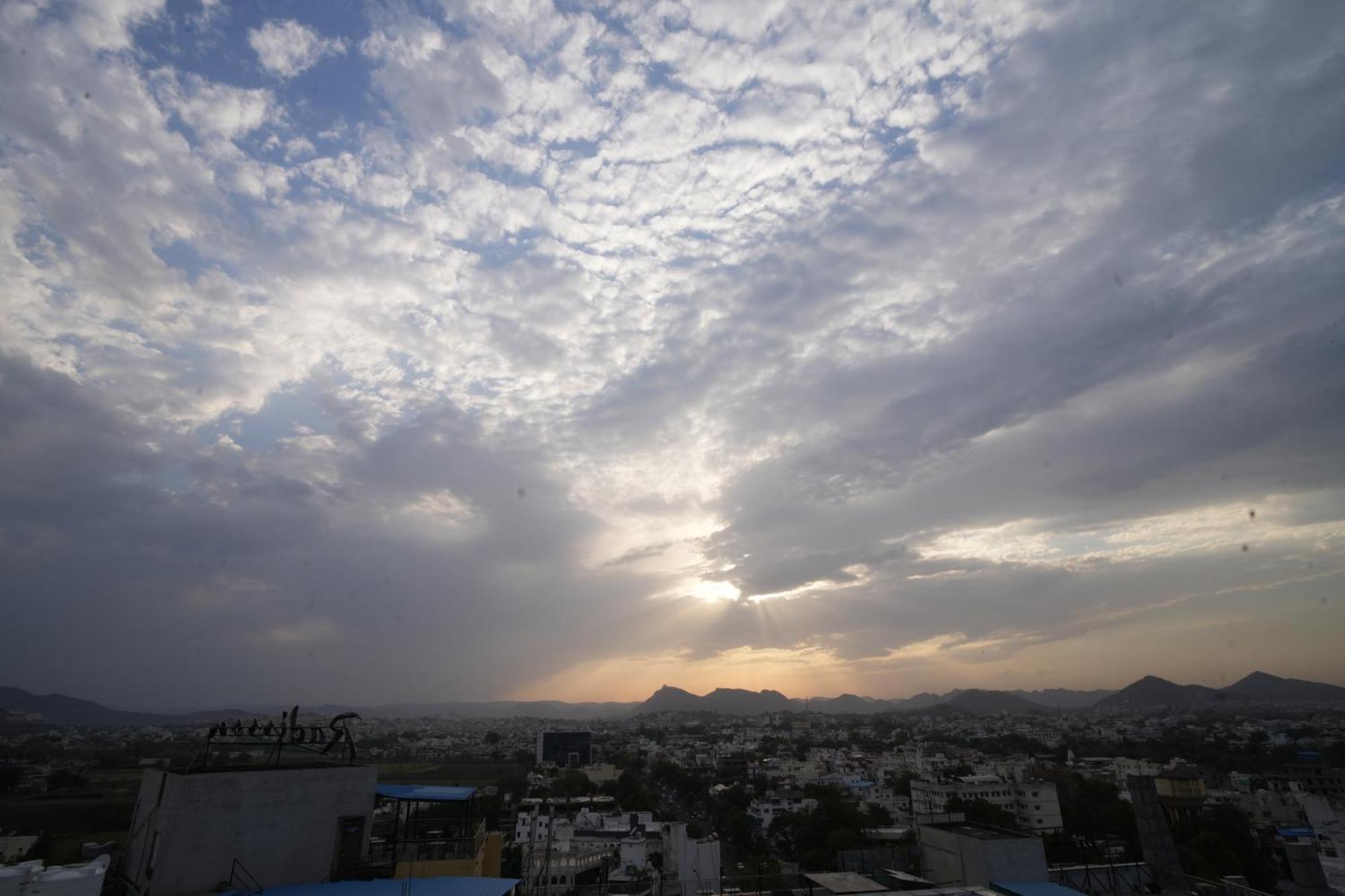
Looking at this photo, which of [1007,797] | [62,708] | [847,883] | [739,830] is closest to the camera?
[847,883]

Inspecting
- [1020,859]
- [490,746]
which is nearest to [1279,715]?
[490,746]

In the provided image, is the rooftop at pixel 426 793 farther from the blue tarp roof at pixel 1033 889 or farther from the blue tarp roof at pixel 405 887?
the blue tarp roof at pixel 1033 889

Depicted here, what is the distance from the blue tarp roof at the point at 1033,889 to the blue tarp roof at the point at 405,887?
20.8 ft

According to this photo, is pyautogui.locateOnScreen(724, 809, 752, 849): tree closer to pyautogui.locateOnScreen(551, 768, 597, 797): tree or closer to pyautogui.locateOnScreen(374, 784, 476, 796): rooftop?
pyautogui.locateOnScreen(551, 768, 597, 797): tree

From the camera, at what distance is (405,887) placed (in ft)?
25.6

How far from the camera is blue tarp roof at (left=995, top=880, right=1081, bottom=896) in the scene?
8.62m

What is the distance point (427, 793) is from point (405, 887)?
391 centimetres

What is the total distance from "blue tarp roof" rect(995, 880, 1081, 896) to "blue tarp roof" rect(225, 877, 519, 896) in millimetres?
6354

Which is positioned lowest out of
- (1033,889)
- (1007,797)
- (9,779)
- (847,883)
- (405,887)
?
(1007,797)

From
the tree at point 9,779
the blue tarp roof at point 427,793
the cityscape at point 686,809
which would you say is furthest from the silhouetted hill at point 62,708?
the blue tarp roof at point 427,793

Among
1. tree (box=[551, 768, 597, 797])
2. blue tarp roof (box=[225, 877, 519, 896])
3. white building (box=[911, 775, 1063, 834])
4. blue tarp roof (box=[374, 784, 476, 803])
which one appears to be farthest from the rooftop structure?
tree (box=[551, 768, 597, 797])

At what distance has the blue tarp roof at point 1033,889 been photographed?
8.62 metres

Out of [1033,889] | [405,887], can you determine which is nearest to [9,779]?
[405,887]

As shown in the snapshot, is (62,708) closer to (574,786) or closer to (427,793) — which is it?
(574,786)
